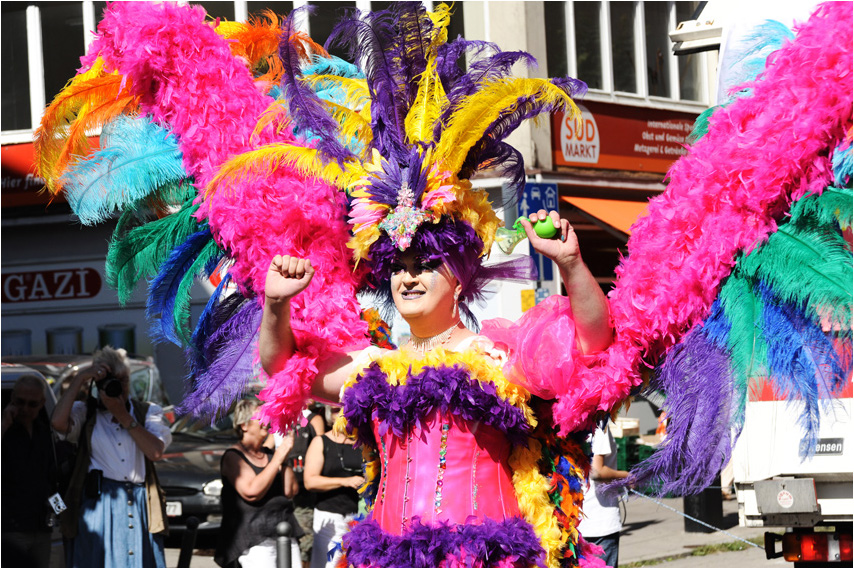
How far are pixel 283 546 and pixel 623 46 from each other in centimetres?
1038

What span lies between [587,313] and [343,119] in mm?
1040

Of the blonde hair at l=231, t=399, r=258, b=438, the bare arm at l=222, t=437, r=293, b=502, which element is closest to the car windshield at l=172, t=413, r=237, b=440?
the blonde hair at l=231, t=399, r=258, b=438

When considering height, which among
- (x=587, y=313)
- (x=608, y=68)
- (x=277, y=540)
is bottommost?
(x=277, y=540)

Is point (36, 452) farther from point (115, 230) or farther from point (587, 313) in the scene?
point (587, 313)

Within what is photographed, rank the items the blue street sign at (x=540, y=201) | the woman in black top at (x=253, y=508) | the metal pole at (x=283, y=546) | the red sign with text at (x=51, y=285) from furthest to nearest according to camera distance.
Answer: the red sign with text at (x=51, y=285)
the blue street sign at (x=540, y=201)
the woman in black top at (x=253, y=508)
the metal pole at (x=283, y=546)

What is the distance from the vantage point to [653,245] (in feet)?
10.5

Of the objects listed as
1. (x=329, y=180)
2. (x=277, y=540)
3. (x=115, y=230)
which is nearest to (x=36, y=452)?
(x=277, y=540)

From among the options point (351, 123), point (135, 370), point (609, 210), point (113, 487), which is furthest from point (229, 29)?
point (609, 210)

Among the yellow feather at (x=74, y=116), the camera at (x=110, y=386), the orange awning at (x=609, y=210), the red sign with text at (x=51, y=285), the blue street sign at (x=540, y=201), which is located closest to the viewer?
the yellow feather at (x=74, y=116)

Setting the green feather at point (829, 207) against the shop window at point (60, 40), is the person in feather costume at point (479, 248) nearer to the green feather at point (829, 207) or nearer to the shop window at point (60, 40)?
the green feather at point (829, 207)

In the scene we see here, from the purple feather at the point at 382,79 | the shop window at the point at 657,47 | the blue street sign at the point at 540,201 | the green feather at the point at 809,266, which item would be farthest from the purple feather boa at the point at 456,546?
Result: the shop window at the point at 657,47

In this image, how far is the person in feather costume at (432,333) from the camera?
3.28m

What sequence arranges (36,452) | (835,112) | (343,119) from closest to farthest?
(835,112), (343,119), (36,452)

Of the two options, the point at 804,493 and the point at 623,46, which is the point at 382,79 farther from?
the point at 623,46
